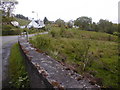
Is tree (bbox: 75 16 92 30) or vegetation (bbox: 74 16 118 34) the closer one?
vegetation (bbox: 74 16 118 34)

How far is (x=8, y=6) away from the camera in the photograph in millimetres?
25562

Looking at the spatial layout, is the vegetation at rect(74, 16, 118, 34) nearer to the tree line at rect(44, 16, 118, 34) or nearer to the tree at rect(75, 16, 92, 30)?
the tree line at rect(44, 16, 118, 34)

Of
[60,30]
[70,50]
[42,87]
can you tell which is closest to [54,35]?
[60,30]

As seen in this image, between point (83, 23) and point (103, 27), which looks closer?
point (103, 27)

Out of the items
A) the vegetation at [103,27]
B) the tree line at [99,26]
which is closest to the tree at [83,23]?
the tree line at [99,26]

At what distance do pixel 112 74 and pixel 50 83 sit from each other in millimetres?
3526

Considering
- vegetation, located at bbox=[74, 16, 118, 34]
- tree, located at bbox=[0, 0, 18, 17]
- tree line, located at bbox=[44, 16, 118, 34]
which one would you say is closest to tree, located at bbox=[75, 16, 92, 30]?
tree line, located at bbox=[44, 16, 118, 34]

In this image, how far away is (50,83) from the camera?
2.18 meters

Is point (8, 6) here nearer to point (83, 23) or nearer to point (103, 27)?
point (83, 23)

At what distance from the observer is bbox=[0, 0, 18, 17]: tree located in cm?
2456

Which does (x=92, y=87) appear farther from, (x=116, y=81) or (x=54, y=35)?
(x=54, y=35)

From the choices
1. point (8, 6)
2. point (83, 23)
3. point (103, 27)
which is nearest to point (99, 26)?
point (103, 27)

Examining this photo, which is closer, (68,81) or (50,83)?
(50,83)

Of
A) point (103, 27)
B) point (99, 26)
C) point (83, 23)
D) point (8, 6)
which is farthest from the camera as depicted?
point (83, 23)
